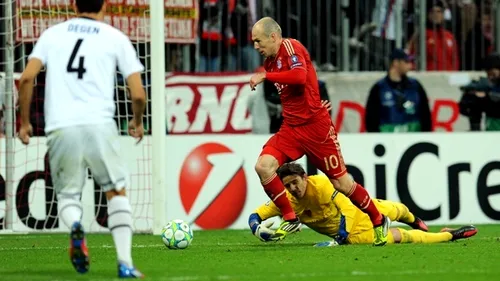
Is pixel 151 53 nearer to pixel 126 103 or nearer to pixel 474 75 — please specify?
pixel 126 103

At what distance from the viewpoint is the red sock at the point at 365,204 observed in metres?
11.9

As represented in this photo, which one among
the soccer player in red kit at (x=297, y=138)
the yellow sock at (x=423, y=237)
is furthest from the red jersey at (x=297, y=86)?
the yellow sock at (x=423, y=237)

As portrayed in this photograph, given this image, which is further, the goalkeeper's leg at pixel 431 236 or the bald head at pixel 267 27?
the goalkeeper's leg at pixel 431 236

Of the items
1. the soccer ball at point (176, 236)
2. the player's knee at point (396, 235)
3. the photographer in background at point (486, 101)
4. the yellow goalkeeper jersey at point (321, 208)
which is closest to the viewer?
the soccer ball at point (176, 236)

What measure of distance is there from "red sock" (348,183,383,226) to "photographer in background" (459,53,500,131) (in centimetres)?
633

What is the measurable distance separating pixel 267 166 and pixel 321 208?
0.69 meters

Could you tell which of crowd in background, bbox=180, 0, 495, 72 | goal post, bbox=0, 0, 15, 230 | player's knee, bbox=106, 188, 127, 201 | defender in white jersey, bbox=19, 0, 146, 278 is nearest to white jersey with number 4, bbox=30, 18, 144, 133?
defender in white jersey, bbox=19, 0, 146, 278

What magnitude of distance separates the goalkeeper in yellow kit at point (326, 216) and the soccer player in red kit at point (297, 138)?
156 mm

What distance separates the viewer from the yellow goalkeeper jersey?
12.4 metres

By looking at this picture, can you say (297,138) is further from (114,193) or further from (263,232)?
(114,193)

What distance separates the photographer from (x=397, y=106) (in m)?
17.6

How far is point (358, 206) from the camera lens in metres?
11.9

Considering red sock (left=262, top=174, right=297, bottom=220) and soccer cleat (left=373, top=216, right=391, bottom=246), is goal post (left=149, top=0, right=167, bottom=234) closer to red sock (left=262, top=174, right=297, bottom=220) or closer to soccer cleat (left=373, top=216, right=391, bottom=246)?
red sock (left=262, top=174, right=297, bottom=220)

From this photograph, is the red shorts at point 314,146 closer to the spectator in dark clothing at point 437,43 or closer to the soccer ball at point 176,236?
the soccer ball at point 176,236
